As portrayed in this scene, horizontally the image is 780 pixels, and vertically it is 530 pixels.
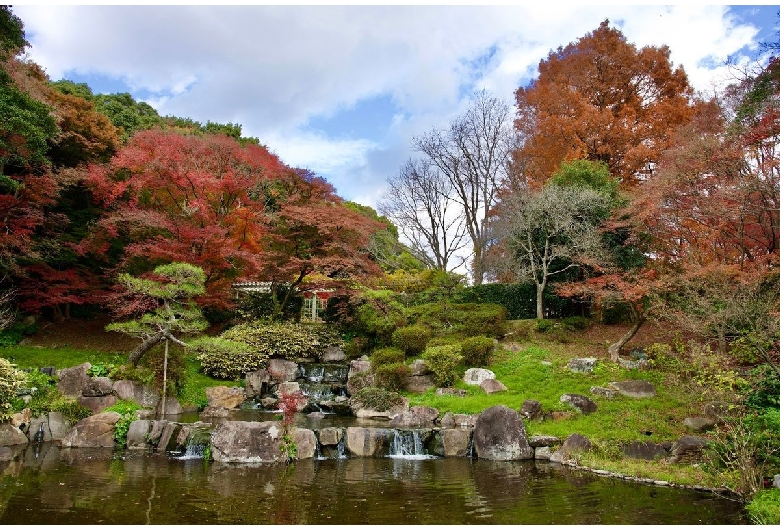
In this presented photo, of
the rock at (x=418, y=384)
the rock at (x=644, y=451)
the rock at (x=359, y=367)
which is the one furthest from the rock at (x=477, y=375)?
the rock at (x=644, y=451)

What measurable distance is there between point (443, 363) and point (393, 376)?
1.62 meters

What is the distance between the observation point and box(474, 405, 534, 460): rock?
1054cm

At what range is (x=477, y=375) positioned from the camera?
49.2 feet

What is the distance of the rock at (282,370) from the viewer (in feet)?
56.0

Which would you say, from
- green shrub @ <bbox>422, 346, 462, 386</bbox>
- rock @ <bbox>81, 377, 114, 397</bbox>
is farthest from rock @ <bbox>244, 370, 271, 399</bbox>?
green shrub @ <bbox>422, 346, 462, 386</bbox>

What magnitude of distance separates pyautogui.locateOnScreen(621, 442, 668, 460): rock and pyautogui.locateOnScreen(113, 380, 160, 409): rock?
38.8 feet

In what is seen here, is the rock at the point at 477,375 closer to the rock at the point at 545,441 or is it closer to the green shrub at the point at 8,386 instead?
the rock at the point at 545,441

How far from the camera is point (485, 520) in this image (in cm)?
645

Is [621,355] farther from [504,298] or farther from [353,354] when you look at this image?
[353,354]

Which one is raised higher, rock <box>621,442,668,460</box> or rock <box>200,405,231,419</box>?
rock <box>200,405,231,419</box>

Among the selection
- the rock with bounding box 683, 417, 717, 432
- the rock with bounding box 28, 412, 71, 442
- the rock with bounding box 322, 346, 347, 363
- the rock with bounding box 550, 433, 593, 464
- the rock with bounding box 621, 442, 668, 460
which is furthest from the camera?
the rock with bounding box 322, 346, 347, 363

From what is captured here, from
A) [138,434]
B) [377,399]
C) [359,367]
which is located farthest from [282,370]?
[138,434]

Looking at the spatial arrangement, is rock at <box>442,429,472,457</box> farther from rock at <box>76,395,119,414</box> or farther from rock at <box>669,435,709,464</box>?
rock at <box>76,395,119,414</box>

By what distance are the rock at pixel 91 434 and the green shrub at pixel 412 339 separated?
9.10 meters
